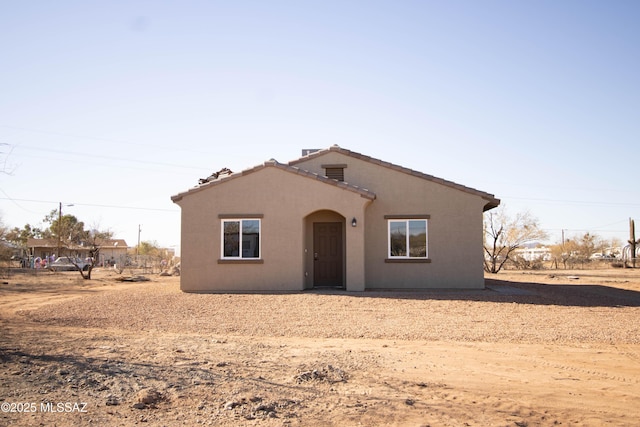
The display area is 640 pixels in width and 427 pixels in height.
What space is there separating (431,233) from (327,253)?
365 centimetres

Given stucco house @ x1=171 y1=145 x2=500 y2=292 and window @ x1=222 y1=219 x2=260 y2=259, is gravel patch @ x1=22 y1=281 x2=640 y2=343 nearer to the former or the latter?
stucco house @ x1=171 y1=145 x2=500 y2=292

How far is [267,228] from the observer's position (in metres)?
16.5

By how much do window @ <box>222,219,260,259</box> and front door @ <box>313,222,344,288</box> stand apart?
6.92ft

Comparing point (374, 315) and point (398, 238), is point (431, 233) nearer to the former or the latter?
point (398, 238)

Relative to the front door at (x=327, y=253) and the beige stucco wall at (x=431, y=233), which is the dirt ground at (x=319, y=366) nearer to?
the beige stucco wall at (x=431, y=233)

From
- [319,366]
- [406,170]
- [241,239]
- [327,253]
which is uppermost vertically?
[406,170]

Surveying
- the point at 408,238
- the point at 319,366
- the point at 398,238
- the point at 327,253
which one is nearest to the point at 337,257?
the point at 327,253

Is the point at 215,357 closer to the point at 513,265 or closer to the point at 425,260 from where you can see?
the point at 425,260

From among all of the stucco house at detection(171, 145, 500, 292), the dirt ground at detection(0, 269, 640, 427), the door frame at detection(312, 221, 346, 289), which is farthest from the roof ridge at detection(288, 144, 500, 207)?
the dirt ground at detection(0, 269, 640, 427)

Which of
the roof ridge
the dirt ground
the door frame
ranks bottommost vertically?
the dirt ground

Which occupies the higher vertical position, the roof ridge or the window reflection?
the roof ridge

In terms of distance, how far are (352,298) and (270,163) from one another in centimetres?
538

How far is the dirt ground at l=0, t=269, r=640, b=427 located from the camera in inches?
200

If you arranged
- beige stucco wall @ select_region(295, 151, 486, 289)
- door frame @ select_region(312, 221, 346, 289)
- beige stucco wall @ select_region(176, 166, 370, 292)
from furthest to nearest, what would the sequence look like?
door frame @ select_region(312, 221, 346, 289) < beige stucco wall @ select_region(295, 151, 486, 289) < beige stucco wall @ select_region(176, 166, 370, 292)
